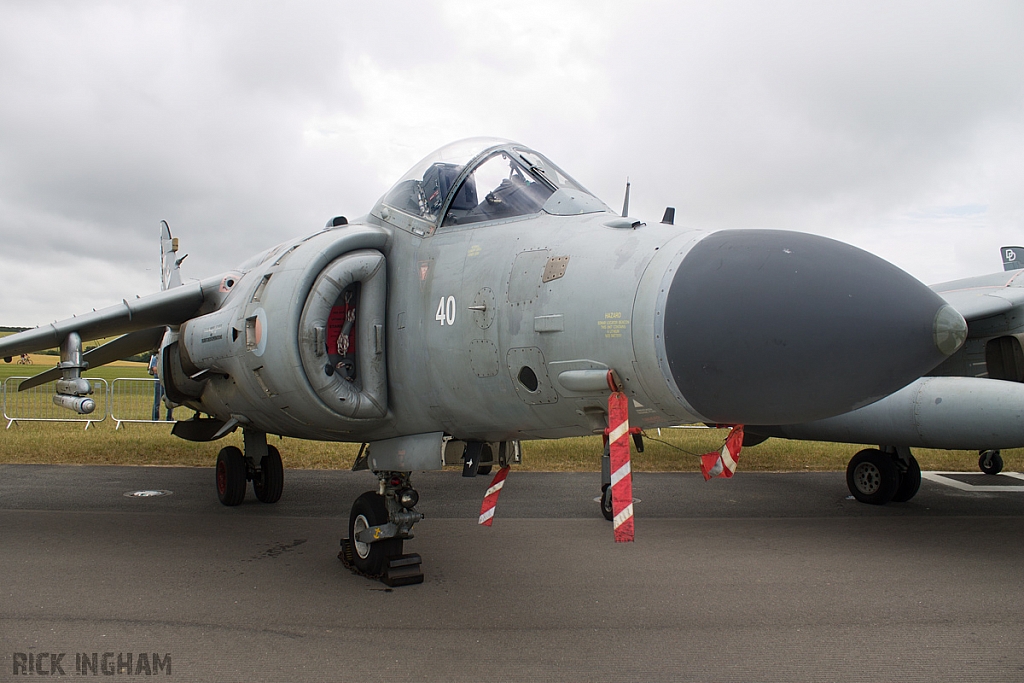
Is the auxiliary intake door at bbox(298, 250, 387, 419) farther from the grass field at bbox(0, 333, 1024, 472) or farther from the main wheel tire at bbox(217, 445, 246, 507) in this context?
the grass field at bbox(0, 333, 1024, 472)

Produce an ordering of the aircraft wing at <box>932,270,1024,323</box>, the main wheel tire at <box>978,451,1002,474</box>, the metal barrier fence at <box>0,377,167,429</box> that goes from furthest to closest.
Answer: the metal barrier fence at <box>0,377,167,429</box> < the main wheel tire at <box>978,451,1002,474</box> < the aircraft wing at <box>932,270,1024,323</box>

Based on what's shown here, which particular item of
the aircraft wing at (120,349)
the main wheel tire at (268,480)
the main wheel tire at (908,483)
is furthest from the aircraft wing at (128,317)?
the main wheel tire at (908,483)

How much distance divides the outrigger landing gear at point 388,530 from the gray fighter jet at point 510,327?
2cm

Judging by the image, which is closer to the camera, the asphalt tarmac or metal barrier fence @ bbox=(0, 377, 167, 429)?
the asphalt tarmac

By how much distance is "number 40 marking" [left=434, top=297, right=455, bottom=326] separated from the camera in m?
4.25

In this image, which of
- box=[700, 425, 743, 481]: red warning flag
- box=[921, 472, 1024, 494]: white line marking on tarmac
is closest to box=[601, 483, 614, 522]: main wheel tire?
box=[700, 425, 743, 481]: red warning flag

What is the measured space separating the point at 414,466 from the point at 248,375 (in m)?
1.42

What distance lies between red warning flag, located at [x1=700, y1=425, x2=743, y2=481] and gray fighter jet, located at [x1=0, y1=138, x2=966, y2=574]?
54 cm

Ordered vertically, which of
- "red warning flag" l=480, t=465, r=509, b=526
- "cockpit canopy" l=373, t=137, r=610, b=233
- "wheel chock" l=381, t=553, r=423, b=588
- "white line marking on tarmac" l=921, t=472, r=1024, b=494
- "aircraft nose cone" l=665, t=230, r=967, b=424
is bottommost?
"white line marking on tarmac" l=921, t=472, r=1024, b=494

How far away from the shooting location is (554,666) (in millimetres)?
3602

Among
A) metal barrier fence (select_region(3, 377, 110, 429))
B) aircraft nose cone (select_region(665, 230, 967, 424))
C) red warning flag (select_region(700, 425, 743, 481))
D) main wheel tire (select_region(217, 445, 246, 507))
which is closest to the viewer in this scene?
aircraft nose cone (select_region(665, 230, 967, 424))

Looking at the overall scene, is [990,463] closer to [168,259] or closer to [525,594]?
[525,594]

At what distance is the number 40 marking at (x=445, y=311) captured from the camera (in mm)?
4246

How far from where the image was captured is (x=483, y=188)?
4.54 metres
